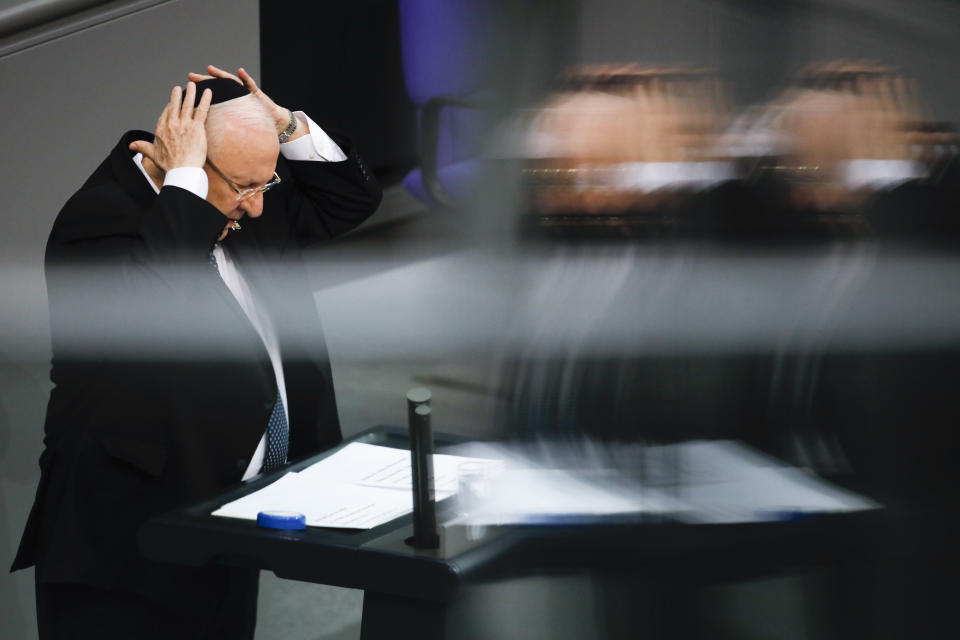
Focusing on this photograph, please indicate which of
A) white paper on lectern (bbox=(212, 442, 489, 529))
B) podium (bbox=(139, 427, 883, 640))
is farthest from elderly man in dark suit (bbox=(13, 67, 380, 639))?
podium (bbox=(139, 427, 883, 640))

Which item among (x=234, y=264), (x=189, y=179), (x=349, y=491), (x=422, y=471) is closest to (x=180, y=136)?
(x=189, y=179)

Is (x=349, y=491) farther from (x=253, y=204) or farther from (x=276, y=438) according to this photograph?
(x=253, y=204)

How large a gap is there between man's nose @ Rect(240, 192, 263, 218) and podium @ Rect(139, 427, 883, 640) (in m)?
0.45

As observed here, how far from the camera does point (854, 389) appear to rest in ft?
2.51

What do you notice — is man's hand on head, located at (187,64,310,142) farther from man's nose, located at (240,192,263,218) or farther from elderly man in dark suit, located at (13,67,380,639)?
man's nose, located at (240,192,263,218)

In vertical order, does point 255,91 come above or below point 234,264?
above

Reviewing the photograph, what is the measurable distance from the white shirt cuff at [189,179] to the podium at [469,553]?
416mm

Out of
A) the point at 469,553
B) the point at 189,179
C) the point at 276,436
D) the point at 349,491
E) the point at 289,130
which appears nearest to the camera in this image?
the point at 469,553

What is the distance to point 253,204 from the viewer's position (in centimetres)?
131

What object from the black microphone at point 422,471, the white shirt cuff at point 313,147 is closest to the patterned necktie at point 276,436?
the white shirt cuff at point 313,147

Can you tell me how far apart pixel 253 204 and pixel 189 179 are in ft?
0.35

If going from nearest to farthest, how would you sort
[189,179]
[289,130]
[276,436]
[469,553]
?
[469,553]
[189,179]
[276,436]
[289,130]

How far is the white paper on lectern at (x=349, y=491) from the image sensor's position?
0.98 metres

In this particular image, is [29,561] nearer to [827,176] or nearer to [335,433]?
[335,433]
